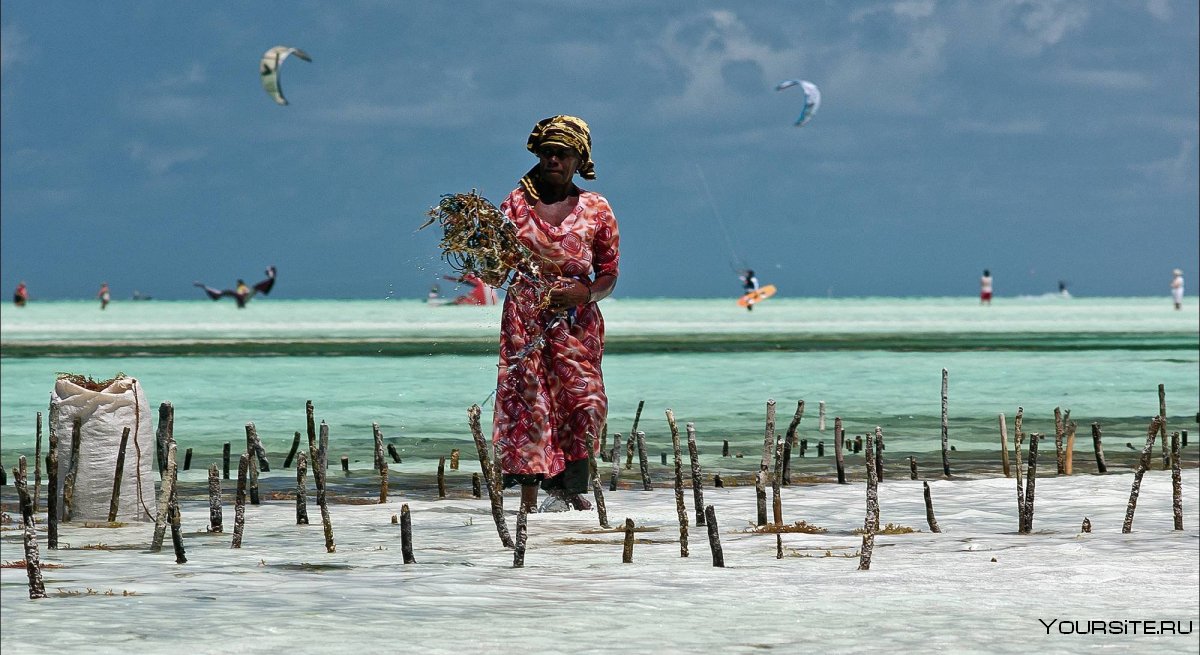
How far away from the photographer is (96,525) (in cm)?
798

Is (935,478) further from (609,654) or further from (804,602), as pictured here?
(609,654)

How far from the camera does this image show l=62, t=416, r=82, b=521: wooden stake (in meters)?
7.98

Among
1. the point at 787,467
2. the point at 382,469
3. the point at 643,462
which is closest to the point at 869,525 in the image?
the point at 643,462

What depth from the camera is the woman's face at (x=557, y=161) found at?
8023mm

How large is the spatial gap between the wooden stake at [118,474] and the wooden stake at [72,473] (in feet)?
0.60

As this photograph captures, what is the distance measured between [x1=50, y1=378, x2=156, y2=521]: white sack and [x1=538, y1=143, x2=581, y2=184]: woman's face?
218 cm

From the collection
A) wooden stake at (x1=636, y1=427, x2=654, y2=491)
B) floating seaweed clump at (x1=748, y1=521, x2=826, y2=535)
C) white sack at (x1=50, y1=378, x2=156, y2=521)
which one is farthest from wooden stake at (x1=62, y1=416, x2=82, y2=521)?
floating seaweed clump at (x1=748, y1=521, x2=826, y2=535)

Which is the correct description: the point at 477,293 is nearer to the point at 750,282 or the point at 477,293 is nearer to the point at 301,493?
the point at 301,493

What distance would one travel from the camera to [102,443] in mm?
8156

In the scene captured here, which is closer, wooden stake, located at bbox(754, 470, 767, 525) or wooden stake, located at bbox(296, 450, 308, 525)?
wooden stake, located at bbox(754, 470, 767, 525)

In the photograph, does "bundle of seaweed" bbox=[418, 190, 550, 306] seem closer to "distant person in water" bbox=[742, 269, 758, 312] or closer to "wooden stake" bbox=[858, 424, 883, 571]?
"wooden stake" bbox=[858, 424, 883, 571]

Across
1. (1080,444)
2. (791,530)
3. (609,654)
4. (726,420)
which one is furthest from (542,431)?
(726,420)

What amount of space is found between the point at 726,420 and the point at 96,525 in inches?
332

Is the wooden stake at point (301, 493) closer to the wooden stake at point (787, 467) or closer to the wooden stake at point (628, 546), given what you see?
the wooden stake at point (628, 546)
